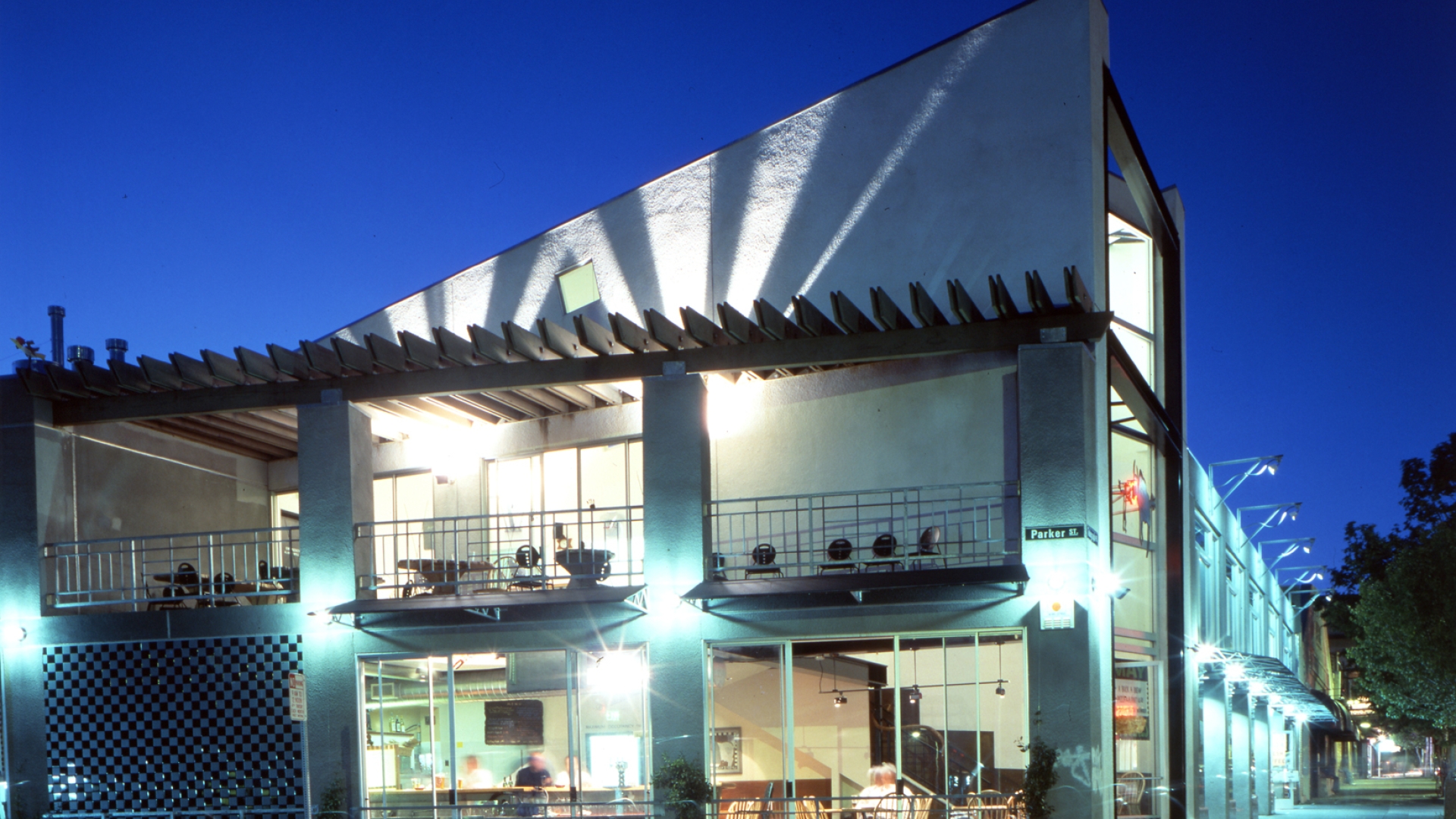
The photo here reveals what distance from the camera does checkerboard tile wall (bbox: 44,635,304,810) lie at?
1628 cm

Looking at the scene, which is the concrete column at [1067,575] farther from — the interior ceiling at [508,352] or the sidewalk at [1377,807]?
the sidewalk at [1377,807]

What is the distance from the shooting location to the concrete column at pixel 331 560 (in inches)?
638

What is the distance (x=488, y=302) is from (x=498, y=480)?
2961 mm

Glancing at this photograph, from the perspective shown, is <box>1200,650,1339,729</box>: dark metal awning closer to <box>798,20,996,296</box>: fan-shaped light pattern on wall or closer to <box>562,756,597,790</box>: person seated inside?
<box>798,20,996,296</box>: fan-shaped light pattern on wall

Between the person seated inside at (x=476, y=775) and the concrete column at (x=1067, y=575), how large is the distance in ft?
21.9

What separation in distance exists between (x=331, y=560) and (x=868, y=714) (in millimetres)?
7137

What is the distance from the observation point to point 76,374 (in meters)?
17.5

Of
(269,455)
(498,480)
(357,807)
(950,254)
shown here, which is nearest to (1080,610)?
(950,254)

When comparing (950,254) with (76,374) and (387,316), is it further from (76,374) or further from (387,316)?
(76,374)

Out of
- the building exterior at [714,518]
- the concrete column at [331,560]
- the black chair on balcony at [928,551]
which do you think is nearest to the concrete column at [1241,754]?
the building exterior at [714,518]

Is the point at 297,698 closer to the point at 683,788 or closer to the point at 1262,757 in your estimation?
the point at 683,788

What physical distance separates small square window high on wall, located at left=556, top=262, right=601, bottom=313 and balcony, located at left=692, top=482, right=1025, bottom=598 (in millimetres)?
4104

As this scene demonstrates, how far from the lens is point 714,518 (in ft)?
62.7

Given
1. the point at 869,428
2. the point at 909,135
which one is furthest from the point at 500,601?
the point at 909,135
